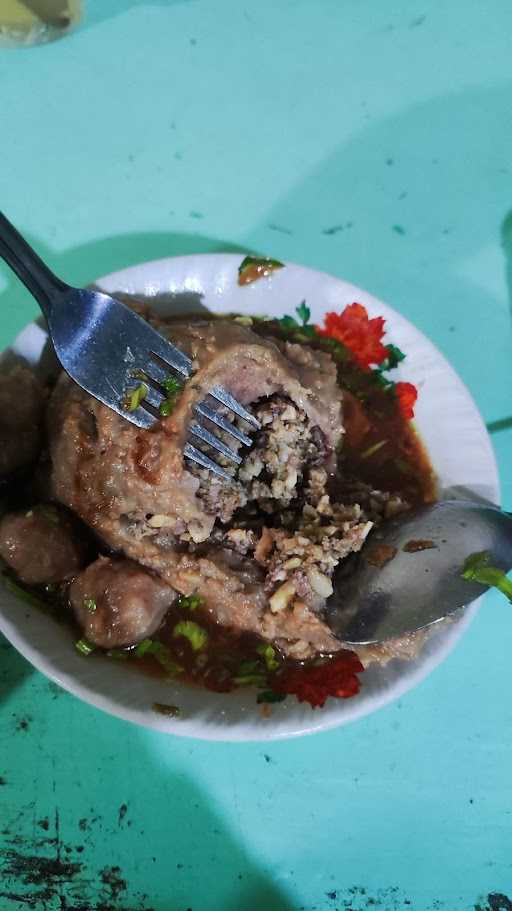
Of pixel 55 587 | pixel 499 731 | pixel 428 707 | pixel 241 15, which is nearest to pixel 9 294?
pixel 55 587

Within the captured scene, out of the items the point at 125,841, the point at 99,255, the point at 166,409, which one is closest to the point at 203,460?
the point at 166,409

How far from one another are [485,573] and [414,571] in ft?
0.71

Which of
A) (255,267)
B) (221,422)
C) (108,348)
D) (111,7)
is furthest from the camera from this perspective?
(111,7)

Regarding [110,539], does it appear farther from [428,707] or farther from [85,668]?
[428,707]

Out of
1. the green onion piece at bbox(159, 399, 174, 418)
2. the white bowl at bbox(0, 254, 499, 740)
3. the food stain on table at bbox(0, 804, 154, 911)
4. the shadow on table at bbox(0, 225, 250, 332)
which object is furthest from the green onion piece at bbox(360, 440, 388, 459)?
the food stain on table at bbox(0, 804, 154, 911)

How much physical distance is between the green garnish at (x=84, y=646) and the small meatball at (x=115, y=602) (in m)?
0.02

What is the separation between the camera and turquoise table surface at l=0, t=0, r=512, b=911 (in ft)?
7.77

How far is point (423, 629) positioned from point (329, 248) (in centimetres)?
165

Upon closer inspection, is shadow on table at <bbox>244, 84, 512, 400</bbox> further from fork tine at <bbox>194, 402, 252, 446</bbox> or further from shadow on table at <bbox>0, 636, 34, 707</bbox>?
shadow on table at <bbox>0, 636, 34, 707</bbox>

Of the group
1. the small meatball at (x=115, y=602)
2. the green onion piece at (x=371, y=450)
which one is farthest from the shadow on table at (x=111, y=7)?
the small meatball at (x=115, y=602)

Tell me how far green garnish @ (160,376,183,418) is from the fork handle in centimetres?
41

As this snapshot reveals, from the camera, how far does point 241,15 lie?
3.22 m

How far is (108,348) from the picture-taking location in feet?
7.11

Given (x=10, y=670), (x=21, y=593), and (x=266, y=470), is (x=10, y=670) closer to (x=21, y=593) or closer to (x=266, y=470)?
(x=21, y=593)
